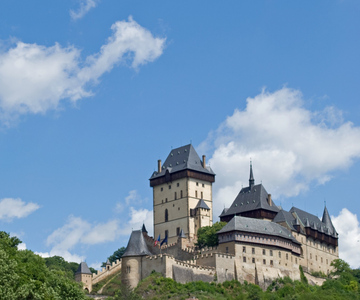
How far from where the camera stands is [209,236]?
9331cm

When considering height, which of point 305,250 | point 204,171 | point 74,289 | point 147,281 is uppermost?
point 204,171

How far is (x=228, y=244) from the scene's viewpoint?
88625 mm

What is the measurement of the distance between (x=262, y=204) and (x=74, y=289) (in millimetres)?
44540

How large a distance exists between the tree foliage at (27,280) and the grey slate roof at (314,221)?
46612mm

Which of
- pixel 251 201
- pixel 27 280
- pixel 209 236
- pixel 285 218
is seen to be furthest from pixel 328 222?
→ pixel 27 280

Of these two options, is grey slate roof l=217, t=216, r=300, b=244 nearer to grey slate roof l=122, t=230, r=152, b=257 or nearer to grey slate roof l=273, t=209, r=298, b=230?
grey slate roof l=273, t=209, r=298, b=230

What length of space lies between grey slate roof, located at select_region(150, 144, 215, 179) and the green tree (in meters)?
10.5

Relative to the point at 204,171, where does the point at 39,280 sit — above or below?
below

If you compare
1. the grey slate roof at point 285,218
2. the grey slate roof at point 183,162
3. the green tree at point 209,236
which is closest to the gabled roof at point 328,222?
the grey slate roof at point 285,218

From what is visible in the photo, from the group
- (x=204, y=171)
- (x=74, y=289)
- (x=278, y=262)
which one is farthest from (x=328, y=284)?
(x=74, y=289)

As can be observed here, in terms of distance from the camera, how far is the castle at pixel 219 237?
3359 inches

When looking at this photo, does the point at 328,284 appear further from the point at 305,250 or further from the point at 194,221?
the point at 194,221

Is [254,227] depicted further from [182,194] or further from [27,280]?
[27,280]

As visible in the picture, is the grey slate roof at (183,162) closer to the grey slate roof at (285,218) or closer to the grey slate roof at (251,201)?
the grey slate roof at (251,201)
